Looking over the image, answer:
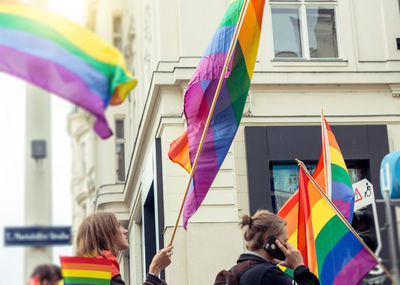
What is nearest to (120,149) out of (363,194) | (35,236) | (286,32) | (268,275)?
(286,32)

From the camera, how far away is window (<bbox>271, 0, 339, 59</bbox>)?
57.5 feet

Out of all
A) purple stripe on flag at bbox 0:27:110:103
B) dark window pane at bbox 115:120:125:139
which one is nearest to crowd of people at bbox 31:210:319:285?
purple stripe on flag at bbox 0:27:110:103

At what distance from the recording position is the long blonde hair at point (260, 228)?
775cm

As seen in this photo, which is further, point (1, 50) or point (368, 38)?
point (368, 38)

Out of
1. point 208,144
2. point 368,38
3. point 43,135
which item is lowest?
point 43,135

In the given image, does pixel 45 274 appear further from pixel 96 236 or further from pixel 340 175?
pixel 340 175

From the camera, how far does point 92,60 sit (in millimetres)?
7707

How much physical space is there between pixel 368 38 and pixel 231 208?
14.2 ft

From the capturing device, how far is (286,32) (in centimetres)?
1759

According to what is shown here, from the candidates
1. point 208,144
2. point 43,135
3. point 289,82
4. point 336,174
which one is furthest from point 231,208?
point 43,135

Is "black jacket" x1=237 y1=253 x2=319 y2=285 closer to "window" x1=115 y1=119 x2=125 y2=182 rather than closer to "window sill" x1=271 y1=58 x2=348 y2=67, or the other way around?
"window sill" x1=271 y1=58 x2=348 y2=67

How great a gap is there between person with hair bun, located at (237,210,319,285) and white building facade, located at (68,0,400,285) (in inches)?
311

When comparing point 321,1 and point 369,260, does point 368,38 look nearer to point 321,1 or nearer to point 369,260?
point 321,1

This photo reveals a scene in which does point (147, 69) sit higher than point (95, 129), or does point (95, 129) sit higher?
point (147, 69)
